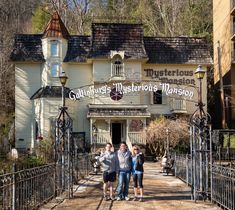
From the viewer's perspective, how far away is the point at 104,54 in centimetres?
3884

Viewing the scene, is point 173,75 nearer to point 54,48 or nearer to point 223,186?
point 54,48

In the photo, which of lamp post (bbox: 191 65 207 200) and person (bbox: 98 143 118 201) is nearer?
lamp post (bbox: 191 65 207 200)

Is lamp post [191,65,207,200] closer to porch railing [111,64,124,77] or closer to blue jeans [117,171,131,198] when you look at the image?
blue jeans [117,171,131,198]

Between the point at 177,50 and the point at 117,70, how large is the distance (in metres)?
5.79

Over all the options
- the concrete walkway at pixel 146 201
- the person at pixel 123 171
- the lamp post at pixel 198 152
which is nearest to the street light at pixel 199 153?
the lamp post at pixel 198 152

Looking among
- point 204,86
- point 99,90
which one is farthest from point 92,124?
point 204,86

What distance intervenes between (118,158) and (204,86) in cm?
2733

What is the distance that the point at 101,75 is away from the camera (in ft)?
128

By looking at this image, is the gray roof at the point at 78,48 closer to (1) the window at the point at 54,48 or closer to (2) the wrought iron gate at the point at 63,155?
(1) the window at the point at 54,48

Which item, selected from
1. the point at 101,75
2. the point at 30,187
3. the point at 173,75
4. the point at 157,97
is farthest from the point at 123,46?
the point at 30,187

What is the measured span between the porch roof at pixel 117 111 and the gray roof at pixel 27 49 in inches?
250

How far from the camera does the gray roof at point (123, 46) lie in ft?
129

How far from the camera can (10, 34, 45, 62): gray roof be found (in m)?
39.2

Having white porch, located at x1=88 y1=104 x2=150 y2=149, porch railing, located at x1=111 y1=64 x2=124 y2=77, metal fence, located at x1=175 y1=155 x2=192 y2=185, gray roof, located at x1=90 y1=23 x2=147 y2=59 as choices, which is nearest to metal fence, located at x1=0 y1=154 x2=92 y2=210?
metal fence, located at x1=175 y1=155 x2=192 y2=185
